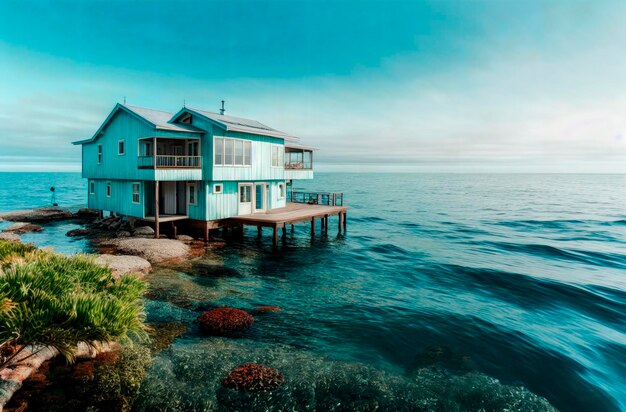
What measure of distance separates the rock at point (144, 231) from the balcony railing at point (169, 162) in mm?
4781

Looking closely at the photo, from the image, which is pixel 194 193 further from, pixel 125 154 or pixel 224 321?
pixel 224 321

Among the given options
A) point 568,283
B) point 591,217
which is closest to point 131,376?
point 568,283

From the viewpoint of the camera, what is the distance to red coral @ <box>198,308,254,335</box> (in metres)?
13.3

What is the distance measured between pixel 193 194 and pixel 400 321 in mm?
18148

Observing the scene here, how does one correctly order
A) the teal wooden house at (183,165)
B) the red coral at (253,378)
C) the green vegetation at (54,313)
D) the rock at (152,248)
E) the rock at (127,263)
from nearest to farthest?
1. the green vegetation at (54,313)
2. the red coral at (253,378)
3. the rock at (127,263)
4. the rock at (152,248)
5. the teal wooden house at (183,165)

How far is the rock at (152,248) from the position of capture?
73.9 ft

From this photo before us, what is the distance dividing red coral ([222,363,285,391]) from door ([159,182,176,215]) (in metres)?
20.4

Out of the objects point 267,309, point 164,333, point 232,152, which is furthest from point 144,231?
point 164,333

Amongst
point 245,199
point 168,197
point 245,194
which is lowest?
point 245,199

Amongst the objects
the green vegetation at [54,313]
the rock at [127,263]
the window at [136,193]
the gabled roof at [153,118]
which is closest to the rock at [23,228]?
the gabled roof at [153,118]

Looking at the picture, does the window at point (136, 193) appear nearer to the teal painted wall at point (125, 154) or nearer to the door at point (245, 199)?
the teal painted wall at point (125, 154)

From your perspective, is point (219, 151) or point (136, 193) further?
point (136, 193)

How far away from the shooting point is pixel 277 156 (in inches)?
1246

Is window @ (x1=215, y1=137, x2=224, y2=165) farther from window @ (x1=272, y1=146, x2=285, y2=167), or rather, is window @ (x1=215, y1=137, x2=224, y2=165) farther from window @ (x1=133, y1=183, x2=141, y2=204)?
window @ (x1=133, y1=183, x2=141, y2=204)
